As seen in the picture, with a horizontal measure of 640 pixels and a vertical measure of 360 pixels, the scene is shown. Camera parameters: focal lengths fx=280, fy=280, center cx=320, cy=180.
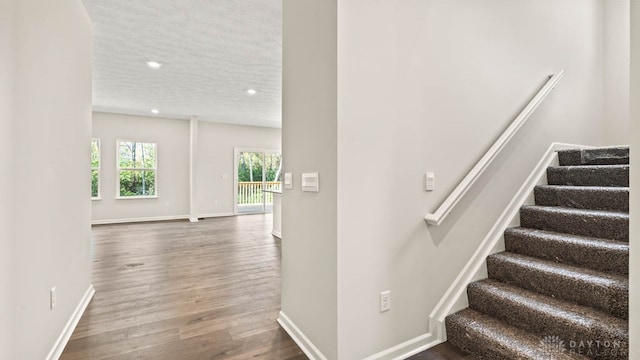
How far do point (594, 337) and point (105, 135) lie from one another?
830cm

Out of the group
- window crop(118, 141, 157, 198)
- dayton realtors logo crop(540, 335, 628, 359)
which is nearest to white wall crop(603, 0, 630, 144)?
dayton realtors logo crop(540, 335, 628, 359)

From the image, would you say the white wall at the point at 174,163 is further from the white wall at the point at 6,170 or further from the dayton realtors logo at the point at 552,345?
the dayton realtors logo at the point at 552,345

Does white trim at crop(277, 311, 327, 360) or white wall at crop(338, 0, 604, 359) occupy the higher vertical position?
white wall at crop(338, 0, 604, 359)

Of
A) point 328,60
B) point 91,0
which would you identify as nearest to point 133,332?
point 328,60

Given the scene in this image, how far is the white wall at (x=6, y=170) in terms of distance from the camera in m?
1.25

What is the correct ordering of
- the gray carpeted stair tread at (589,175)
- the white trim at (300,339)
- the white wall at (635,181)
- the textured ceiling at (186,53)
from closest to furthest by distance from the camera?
the white wall at (635,181)
the white trim at (300,339)
the gray carpeted stair tread at (589,175)
the textured ceiling at (186,53)

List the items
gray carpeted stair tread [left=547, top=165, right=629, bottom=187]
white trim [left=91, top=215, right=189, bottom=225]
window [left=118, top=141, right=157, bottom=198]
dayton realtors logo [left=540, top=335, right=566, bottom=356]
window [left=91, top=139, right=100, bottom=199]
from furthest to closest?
1. window [left=118, top=141, right=157, bottom=198]
2. white trim [left=91, top=215, right=189, bottom=225]
3. window [left=91, top=139, right=100, bottom=199]
4. gray carpeted stair tread [left=547, top=165, right=629, bottom=187]
5. dayton realtors logo [left=540, top=335, right=566, bottom=356]

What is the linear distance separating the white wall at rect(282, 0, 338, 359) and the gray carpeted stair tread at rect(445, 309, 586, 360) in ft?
2.82

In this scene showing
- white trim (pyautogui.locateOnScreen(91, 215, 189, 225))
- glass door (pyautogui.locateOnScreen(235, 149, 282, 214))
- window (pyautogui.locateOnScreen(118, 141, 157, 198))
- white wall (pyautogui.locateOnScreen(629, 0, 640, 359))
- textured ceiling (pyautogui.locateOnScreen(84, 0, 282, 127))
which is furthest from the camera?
glass door (pyautogui.locateOnScreen(235, 149, 282, 214))

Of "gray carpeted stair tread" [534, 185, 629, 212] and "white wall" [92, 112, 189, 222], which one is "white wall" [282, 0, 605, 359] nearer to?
"gray carpeted stair tread" [534, 185, 629, 212]

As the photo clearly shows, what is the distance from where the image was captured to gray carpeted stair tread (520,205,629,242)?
6.12 ft

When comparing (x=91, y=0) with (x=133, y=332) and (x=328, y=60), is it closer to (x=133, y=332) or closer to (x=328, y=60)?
(x=328, y=60)

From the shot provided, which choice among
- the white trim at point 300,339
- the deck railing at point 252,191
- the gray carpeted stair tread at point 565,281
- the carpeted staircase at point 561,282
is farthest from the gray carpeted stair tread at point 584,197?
the deck railing at point 252,191

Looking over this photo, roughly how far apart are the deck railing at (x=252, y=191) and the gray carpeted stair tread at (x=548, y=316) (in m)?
7.26
